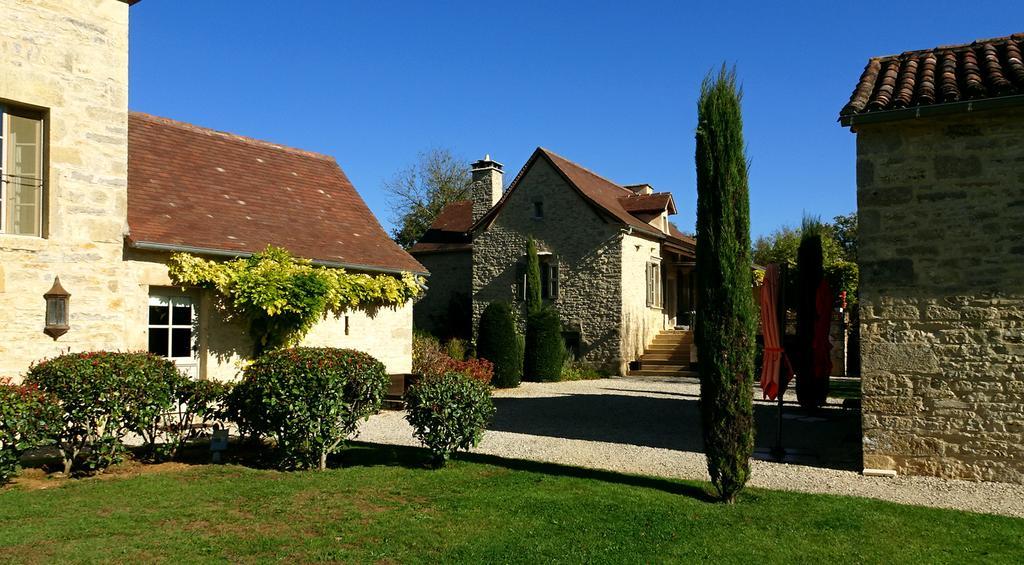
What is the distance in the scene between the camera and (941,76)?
9.00 meters

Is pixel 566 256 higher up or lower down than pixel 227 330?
higher up

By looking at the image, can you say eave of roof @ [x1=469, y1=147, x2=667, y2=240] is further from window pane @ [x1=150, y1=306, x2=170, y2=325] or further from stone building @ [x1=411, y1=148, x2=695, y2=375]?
window pane @ [x1=150, y1=306, x2=170, y2=325]

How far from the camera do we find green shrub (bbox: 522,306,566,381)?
22.2 meters

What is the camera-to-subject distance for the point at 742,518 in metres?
6.59

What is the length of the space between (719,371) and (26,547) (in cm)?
573

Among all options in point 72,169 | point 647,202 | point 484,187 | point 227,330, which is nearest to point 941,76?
point 72,169

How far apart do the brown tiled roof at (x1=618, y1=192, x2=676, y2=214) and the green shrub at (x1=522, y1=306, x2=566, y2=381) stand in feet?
20.1

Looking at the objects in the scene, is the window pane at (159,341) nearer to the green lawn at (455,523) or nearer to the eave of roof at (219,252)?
the eave of roof at (219,252)

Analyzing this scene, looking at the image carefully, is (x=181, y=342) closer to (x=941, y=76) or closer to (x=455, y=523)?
(x=455, y=523)

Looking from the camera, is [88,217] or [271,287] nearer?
[88,217]

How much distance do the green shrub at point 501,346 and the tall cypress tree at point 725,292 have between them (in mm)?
13067

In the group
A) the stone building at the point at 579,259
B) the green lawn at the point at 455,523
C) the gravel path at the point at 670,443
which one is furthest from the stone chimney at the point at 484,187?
the green lawn at the point at 455,523

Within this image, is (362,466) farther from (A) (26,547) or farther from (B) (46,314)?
(B) (46,314)

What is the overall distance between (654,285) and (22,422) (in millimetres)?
21231
